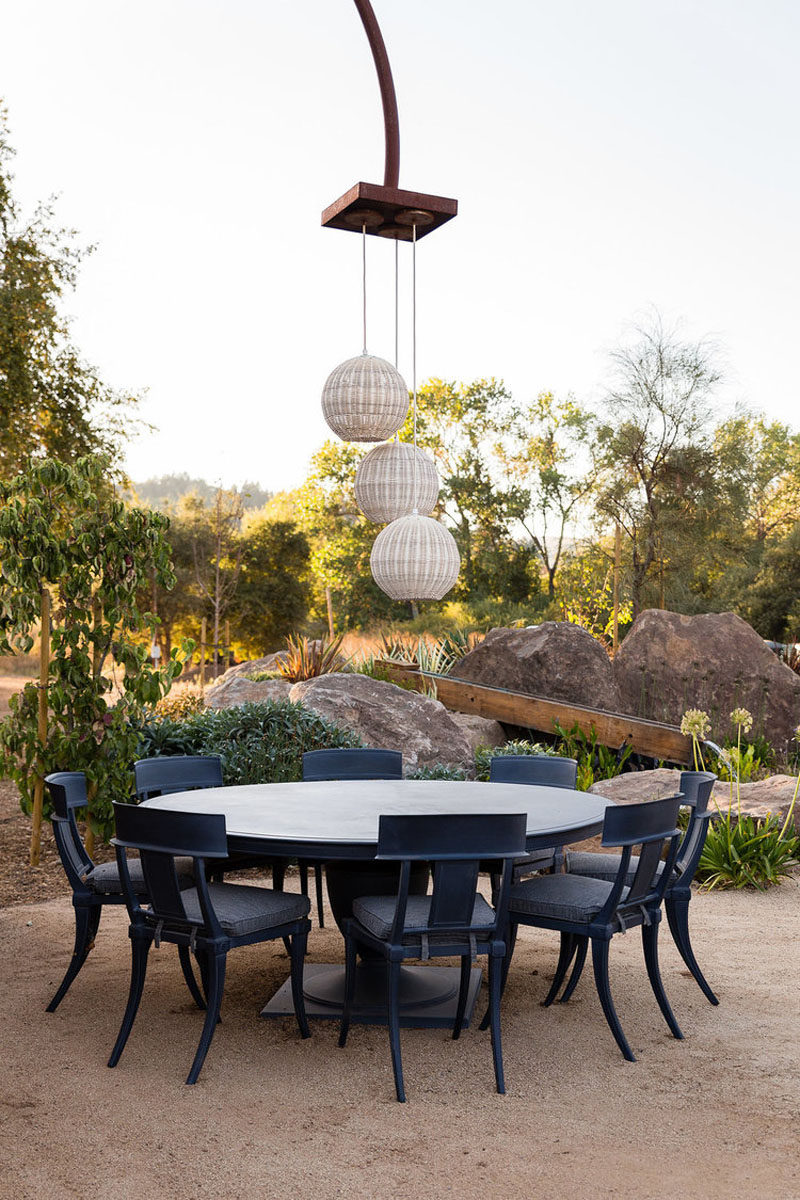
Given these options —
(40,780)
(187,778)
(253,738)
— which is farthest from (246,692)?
(187,778)

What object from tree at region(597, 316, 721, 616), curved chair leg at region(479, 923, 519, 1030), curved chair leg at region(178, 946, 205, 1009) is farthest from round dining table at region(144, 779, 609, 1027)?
tree at region(597, 316, 721, 616)

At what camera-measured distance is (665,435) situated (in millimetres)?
16156

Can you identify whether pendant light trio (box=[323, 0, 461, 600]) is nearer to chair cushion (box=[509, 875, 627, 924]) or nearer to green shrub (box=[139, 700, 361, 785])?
green shrub (box=[139, 700, 361, 785])

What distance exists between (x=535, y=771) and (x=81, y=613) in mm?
2531

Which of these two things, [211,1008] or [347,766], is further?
A: [347,766]

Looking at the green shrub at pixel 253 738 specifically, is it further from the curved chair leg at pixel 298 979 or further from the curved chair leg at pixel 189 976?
the curved chair leg at pixel 298 979

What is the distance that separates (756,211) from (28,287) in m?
8.04

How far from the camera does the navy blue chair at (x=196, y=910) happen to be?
311 cm

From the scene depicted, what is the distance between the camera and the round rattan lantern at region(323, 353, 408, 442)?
4.83 m

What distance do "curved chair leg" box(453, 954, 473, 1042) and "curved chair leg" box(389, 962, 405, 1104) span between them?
25cm

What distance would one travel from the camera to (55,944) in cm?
449

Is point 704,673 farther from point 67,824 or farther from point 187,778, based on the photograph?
point 67,824

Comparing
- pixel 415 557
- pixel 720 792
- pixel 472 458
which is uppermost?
pixel 472 458

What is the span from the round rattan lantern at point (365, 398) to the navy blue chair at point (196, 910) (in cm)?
223
